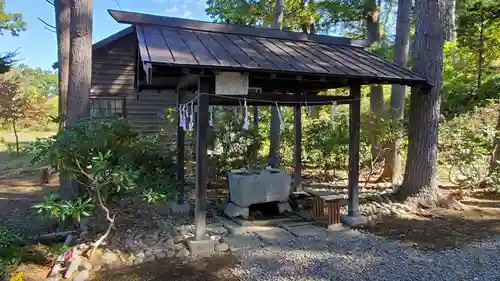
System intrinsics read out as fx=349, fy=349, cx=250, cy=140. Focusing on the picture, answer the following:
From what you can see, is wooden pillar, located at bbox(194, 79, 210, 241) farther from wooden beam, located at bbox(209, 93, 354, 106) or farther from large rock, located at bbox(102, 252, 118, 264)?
large rock, located at bbox(102, 252, 118, 264)

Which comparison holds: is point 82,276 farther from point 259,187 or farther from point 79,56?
point 79,56

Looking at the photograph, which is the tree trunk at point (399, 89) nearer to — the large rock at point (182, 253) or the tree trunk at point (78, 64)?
the large rock at point (182, 253)

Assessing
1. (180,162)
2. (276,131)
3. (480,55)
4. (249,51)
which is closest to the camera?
(249,51)

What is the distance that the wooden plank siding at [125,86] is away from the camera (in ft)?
36.7

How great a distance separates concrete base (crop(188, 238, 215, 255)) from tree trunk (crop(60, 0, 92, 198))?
2374mm

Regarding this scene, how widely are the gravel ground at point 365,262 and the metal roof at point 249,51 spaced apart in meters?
2.29

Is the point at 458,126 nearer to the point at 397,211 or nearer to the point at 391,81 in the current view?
the point at 397,211

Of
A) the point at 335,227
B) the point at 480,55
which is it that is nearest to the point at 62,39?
the point at 335,227

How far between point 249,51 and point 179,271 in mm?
3027

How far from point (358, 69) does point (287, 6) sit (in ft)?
32.0

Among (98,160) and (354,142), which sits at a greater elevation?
(354,142)

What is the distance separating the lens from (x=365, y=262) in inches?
160

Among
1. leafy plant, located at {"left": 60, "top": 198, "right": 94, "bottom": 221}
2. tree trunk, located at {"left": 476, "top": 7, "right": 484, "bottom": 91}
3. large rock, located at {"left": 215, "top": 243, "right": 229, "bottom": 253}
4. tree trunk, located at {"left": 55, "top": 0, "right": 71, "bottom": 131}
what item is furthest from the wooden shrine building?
tree trunk, located at {"left": 476, "top": 7, "right": 484, "bottom": 91}

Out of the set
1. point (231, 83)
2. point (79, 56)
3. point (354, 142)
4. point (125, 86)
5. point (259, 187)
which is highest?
point (125, 86)
